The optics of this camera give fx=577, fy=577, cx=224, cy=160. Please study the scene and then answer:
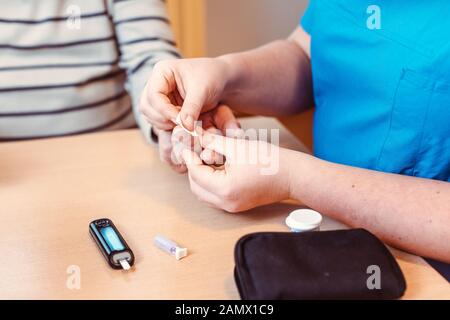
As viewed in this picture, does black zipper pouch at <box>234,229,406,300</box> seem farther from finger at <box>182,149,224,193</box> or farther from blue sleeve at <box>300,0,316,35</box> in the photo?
blue sleeve at <box>300,0,316,35</box>

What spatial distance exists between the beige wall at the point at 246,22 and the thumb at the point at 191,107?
733 mm

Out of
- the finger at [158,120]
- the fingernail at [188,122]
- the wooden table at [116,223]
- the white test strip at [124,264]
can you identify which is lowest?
the wooden table at [116,223]

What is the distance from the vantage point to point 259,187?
779mm

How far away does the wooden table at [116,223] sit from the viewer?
0.66 m

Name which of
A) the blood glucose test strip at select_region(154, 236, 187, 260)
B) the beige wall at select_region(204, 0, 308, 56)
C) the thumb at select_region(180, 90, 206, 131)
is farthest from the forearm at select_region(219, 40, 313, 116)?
the beige wall at select_region(204, 0, 308, 56)

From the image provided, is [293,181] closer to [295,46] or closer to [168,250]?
[168,250]

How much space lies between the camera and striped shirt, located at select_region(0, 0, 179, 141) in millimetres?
1157

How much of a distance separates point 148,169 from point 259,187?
9.8 inches

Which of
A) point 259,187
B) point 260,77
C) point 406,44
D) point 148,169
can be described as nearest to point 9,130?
point 148,169

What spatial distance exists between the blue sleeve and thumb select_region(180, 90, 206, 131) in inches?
11.5

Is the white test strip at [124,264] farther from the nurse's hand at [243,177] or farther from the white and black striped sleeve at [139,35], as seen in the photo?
the white and black striped sleeve at [139,35]

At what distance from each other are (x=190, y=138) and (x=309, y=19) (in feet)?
1.21

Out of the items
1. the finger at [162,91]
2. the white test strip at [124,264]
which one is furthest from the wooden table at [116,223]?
the finger at [162,91]

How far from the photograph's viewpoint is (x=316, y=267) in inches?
24.4
